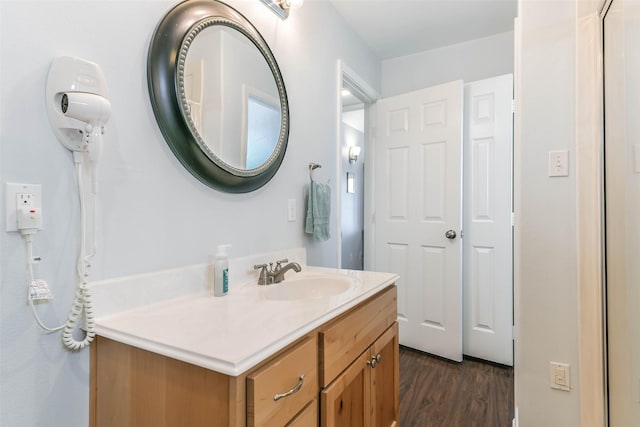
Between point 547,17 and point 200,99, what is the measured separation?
1584 millimetres

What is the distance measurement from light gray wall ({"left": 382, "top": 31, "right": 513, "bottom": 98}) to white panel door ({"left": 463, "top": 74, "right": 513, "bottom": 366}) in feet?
0.82

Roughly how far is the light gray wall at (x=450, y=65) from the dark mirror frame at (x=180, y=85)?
6.23ft

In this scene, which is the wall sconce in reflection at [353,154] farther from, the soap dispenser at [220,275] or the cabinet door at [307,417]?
the cabinet door at [307,417]

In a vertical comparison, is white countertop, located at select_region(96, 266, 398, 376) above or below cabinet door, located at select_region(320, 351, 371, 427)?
above

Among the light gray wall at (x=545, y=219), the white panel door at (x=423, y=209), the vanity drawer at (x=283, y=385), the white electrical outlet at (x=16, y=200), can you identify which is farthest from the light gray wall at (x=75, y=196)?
the white panel door at (x=423, y=209)

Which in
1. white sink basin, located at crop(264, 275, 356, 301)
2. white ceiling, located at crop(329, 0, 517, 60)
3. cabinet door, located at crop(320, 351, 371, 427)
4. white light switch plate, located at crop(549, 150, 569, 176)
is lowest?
cabinet door, located at crop(320, 351, 371, 427)

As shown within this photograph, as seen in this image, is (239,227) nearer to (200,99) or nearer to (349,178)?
(200,99)

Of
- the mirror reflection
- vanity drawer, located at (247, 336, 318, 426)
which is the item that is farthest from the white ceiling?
vanity drawer, located at (247, 336, 318, 426)

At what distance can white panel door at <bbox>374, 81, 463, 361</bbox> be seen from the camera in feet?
8.11

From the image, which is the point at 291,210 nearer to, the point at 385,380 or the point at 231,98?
the point at 231,98

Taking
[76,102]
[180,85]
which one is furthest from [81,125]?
[180,85]

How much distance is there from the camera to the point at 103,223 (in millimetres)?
925

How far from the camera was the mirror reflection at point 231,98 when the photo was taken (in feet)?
3.87

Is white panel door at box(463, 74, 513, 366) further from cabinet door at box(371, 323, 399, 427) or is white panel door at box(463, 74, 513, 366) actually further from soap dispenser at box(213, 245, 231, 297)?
soap dispenser at box(213, 245, 231, 297)
